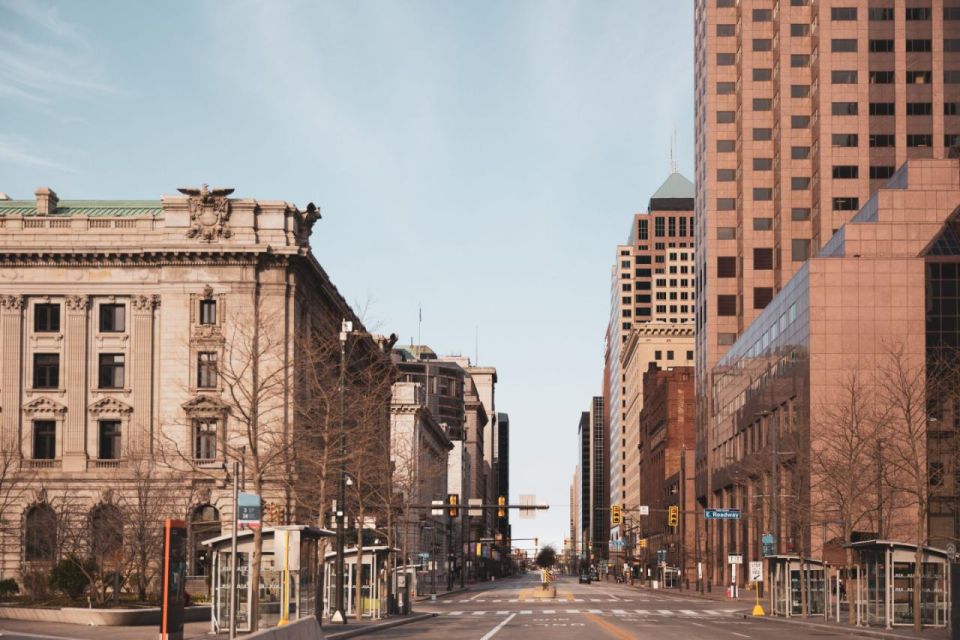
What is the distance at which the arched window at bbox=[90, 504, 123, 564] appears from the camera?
59994mm

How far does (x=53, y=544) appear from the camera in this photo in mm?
66062

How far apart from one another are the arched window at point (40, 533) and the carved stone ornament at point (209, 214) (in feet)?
60.7

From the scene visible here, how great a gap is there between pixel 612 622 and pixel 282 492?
1255 inches

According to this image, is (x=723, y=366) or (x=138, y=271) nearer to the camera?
(x=138, y=271)

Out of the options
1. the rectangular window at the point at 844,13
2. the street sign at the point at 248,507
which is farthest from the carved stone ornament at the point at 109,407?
the rectangular window at the point at 844,13

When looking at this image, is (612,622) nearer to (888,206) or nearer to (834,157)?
(888,206)

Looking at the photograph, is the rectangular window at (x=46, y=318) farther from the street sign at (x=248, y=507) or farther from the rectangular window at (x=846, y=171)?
the rectangular window at (x=846, y=171)

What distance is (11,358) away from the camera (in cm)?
8262

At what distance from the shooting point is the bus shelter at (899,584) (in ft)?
164

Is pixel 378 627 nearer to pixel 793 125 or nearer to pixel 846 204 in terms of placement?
pixel 846 204

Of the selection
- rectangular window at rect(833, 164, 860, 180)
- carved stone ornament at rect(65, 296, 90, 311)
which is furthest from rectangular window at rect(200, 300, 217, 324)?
rectangular window at rect(833, 164, 860, 180)

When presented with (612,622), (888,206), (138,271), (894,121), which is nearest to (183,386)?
(138,271)

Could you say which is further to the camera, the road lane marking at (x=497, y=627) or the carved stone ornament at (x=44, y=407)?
the carved stone ornament at (x=44, y=407)

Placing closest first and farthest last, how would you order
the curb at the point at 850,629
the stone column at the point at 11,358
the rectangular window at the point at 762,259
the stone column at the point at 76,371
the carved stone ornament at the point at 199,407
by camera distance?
1. the curb at the point at 850,629
2. the carved stone ornament at the point at 199,407
3. the stone column at the point at 11,358
4. the stone column at the point at 76,371
5. the rectangular window at the point at 762,259
